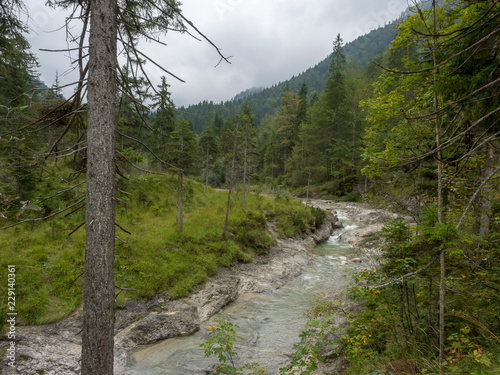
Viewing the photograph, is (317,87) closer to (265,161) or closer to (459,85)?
(265,161)

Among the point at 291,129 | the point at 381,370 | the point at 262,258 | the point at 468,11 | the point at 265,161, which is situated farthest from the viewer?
the point at 265,161

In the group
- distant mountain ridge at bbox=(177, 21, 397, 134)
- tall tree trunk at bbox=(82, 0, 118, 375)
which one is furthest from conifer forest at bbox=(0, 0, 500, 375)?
distant mountain ridge at bbox=(177, 21, 397, 134)

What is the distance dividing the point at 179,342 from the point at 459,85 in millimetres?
10108

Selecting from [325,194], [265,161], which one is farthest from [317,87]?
[325,194]

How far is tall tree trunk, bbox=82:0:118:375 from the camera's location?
3.25m

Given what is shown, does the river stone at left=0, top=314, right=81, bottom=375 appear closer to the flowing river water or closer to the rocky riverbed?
the rocky riverbed

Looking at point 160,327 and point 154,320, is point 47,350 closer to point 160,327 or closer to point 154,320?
point 154,320

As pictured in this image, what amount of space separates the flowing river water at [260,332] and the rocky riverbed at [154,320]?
0.40 metres

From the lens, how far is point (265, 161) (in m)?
56.0

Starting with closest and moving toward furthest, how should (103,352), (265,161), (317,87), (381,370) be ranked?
1. (103,352)
2. (381,370)
3. (265,161)
4. (317,87)

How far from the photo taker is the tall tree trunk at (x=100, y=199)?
3.25 m

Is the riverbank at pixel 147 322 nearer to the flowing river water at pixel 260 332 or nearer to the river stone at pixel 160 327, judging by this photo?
the river stone at pixel 160 327

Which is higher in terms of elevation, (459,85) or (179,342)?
(459,85)

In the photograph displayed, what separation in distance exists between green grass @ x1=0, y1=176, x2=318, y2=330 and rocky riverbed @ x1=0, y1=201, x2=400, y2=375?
1.72 feet
